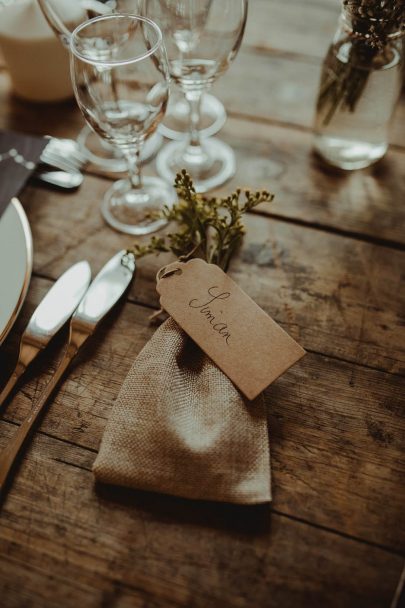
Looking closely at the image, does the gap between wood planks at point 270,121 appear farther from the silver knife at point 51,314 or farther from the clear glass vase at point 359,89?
the silver knife at point 51,314

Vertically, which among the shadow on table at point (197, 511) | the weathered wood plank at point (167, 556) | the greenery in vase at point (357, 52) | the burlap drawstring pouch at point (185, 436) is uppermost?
the greenery in vase at point (357, 52)

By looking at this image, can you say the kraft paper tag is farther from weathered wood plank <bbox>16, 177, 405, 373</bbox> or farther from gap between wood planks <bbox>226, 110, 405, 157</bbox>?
gap between wood planks <bbox>226, 110, 405, 157</bbox>

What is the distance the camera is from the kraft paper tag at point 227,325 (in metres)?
0.61

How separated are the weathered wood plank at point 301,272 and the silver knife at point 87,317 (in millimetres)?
36

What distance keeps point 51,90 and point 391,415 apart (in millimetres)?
827

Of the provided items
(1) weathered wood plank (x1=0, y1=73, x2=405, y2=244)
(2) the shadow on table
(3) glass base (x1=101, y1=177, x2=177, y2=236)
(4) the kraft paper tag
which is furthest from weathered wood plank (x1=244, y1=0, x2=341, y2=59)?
(2) the shadow on table

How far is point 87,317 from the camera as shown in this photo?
2.31 ft

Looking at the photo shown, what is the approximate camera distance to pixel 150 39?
704 mm

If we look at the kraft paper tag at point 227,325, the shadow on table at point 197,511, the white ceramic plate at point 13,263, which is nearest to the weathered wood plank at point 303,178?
the white ceramic plate at point 13,263

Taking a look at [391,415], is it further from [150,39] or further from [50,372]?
[150,39]

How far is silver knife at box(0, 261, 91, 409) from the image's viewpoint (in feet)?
2.22

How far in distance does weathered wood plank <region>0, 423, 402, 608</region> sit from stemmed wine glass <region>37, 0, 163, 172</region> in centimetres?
58

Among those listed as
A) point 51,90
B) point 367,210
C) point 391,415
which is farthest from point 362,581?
point 51,90

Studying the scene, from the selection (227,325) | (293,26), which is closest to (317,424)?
(227,325)
